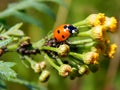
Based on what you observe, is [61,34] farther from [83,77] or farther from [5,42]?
[83,77]

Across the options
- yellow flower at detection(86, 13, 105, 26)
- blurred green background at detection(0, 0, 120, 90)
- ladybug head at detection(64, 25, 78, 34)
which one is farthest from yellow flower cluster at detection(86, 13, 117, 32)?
blurred green background at detection(0, 0, 120, 90)

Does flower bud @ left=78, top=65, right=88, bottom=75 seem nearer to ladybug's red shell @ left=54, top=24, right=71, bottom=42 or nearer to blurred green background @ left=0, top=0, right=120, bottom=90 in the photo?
ladybug's red shell @ left=54, top=24, right=71, bottom=42

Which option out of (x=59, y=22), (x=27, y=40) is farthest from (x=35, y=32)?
(x=27, y=40)

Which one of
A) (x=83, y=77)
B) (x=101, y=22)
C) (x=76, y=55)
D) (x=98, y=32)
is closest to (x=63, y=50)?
(x=76, y=55)

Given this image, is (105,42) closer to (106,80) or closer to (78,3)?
(106,80)

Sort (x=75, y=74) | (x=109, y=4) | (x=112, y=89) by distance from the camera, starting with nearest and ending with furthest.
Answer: (x=75, y=74)
(x=112, y=89)
(x=109, y=4)

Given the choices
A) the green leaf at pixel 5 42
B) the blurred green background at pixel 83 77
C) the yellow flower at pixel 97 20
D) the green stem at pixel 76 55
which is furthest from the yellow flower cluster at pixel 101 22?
the blurred green background at pixel 83 77
